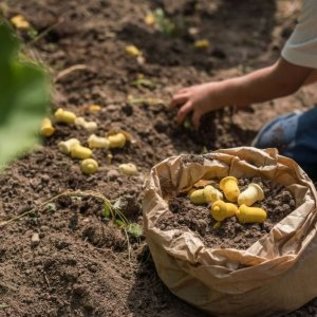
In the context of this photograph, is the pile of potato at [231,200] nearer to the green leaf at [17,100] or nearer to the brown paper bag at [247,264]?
the brown paper bag at [247,264]

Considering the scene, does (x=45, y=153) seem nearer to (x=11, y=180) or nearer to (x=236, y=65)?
(x=11, y=180)

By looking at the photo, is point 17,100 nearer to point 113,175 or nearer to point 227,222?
point 227,222

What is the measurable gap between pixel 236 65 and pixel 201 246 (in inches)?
75.3

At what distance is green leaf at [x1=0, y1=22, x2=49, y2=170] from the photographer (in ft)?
2.50

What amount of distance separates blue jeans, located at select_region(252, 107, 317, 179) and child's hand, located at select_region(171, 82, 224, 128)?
28 cm

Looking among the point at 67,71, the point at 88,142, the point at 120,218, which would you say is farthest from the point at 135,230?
the point at 67,71

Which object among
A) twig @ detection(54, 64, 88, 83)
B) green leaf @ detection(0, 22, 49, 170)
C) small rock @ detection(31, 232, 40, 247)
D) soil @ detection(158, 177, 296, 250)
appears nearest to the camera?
green leaf @ detection(0, 22, 49, 170)

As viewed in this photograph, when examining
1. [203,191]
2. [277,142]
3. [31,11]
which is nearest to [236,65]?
[277,142]

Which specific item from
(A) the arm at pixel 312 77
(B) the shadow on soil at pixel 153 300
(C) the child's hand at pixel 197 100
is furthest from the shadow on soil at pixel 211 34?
(B) the shadow on soil at pixel 153 300

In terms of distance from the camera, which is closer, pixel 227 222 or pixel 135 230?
pixel 227 222

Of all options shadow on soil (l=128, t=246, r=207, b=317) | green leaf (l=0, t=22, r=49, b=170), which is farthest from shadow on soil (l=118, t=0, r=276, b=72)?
green leaf (l=0, t=22, r=49, b=170)

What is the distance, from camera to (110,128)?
2.76 m

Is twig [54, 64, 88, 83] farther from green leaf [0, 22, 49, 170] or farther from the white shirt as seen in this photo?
green leaf [0, 22, 49, 170]

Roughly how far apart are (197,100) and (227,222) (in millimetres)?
877
